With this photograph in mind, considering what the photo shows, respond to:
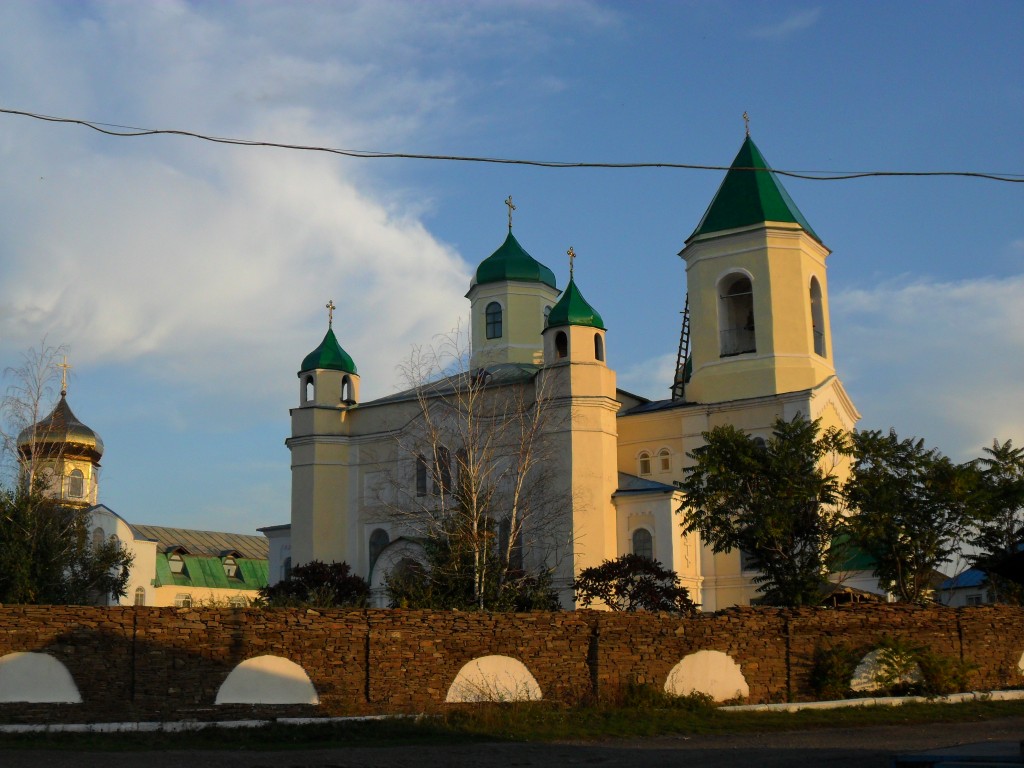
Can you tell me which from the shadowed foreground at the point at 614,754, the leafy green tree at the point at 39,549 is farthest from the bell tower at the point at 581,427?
the shadowed foreground at the point at 614,754

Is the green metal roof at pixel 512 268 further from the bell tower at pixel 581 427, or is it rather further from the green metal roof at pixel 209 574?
the green metal roof at pixel 209 574

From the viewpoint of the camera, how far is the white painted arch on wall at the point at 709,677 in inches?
679

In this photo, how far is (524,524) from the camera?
31125mm

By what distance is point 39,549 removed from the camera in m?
25.8

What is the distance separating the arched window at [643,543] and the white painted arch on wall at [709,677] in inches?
534

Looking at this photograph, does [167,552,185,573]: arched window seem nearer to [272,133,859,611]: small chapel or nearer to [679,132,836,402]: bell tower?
[272,133,859,611]: small chapel

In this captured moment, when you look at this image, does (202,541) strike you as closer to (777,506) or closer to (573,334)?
(573,334)

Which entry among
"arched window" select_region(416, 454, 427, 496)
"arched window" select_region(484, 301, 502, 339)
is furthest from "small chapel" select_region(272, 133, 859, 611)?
"arched window" select_region(484, 301, 502, 339)

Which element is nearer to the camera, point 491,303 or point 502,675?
point 502,675

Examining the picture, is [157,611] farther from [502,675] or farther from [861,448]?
[861,448]

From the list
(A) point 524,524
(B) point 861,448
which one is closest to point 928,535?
(B) point 861,448

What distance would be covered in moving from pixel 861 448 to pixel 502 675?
34.7ft

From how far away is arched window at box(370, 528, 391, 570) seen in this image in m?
35.0

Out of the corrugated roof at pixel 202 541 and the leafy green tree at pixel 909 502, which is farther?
the corrugated roof at pixel 202 541
